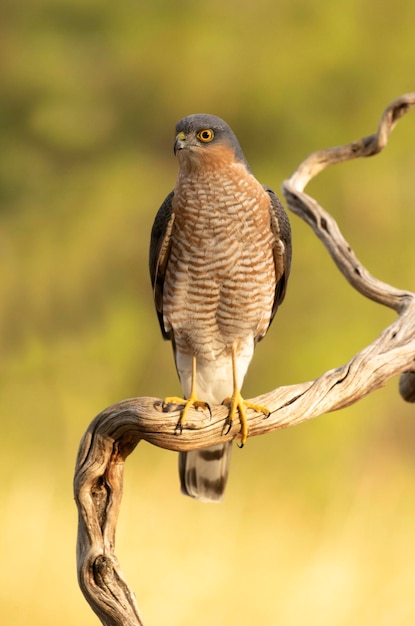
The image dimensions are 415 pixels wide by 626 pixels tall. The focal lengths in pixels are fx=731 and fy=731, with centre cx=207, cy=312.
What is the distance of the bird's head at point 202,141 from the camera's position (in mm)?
2137

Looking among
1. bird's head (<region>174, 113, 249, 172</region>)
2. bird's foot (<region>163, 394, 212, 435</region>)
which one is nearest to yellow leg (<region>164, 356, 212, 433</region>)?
bird's foot (<region>163, 394, 212, 435</region>)

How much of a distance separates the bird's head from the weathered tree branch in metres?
0.72

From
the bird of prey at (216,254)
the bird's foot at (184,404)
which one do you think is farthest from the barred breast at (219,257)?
the bird's foot at (184,404)

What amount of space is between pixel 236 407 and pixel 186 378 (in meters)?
0.45

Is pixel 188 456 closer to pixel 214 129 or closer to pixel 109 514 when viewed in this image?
pixel 109 514

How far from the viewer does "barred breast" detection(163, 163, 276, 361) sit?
218cm

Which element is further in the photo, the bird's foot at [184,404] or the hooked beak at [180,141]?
the hooked beak at [180,141]

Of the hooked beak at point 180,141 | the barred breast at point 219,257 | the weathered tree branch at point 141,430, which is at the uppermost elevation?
the hooked beak at point 180,141

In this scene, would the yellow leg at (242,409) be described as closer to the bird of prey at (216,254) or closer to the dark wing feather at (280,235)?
the bird of prey at (216,254)

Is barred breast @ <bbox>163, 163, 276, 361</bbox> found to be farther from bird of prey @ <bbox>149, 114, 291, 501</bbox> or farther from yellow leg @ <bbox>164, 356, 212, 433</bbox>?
yellow leg @ <bbox>164, 356, 212, 433</bbox>

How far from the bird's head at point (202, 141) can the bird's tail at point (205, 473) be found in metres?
0.97

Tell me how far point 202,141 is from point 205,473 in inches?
43.7

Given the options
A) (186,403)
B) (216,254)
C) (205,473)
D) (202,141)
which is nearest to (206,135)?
(202,141)

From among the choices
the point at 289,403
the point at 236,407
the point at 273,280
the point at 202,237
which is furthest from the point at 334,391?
the point at 202,237
